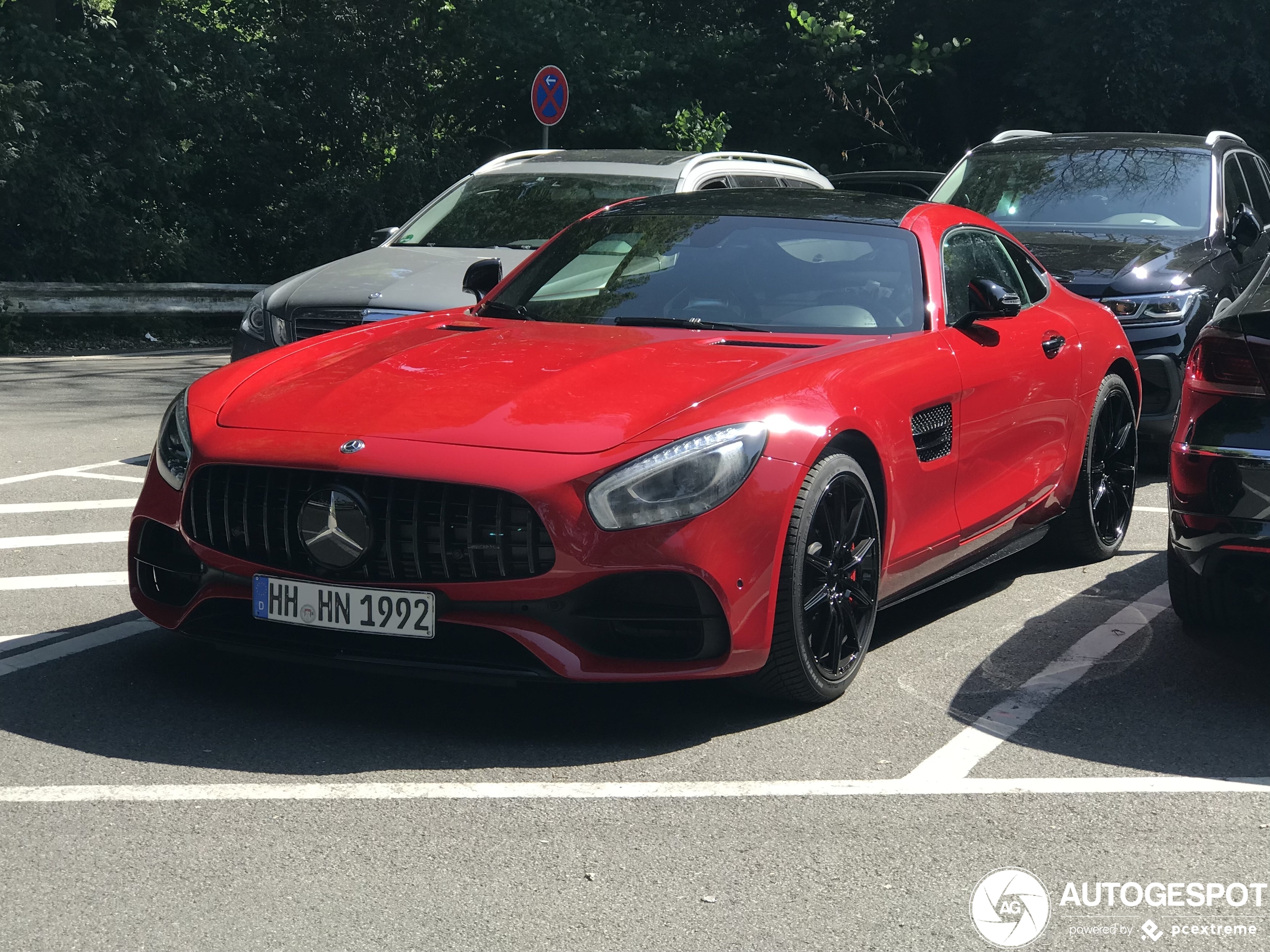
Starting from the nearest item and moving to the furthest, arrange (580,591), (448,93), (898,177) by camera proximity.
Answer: (580,591) < (898,177) < (448,93)

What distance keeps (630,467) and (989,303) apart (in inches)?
80.4

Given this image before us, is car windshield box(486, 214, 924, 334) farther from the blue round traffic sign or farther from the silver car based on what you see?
the blue round traffic sign

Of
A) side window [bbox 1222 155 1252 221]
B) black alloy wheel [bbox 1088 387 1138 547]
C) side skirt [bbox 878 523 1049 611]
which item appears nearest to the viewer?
side skirt [bbox 878 523 1049 611]

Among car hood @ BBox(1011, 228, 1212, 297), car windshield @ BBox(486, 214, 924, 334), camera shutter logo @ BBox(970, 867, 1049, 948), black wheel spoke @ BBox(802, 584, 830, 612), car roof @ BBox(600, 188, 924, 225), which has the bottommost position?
camera shutter logo @ BBox(970, 867, 1049, 948)

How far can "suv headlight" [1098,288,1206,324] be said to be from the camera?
893cm

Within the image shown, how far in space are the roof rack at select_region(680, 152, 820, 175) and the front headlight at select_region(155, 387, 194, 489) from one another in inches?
229

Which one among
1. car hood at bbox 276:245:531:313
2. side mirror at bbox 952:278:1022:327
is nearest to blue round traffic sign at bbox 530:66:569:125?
car hood at bbox 276:245:531:313

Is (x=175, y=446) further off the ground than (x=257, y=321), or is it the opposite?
(x=175, y=446)

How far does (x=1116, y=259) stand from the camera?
929cm

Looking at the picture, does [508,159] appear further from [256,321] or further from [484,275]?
[484,275]

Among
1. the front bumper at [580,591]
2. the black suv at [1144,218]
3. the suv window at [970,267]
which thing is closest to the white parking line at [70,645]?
the front bumper at [580,591]

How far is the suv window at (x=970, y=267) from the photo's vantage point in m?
5.95

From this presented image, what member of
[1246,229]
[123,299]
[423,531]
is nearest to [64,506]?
[423,531]

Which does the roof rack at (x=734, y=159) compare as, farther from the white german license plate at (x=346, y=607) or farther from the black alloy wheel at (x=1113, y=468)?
the white german license plate at (x=346, y=607)
